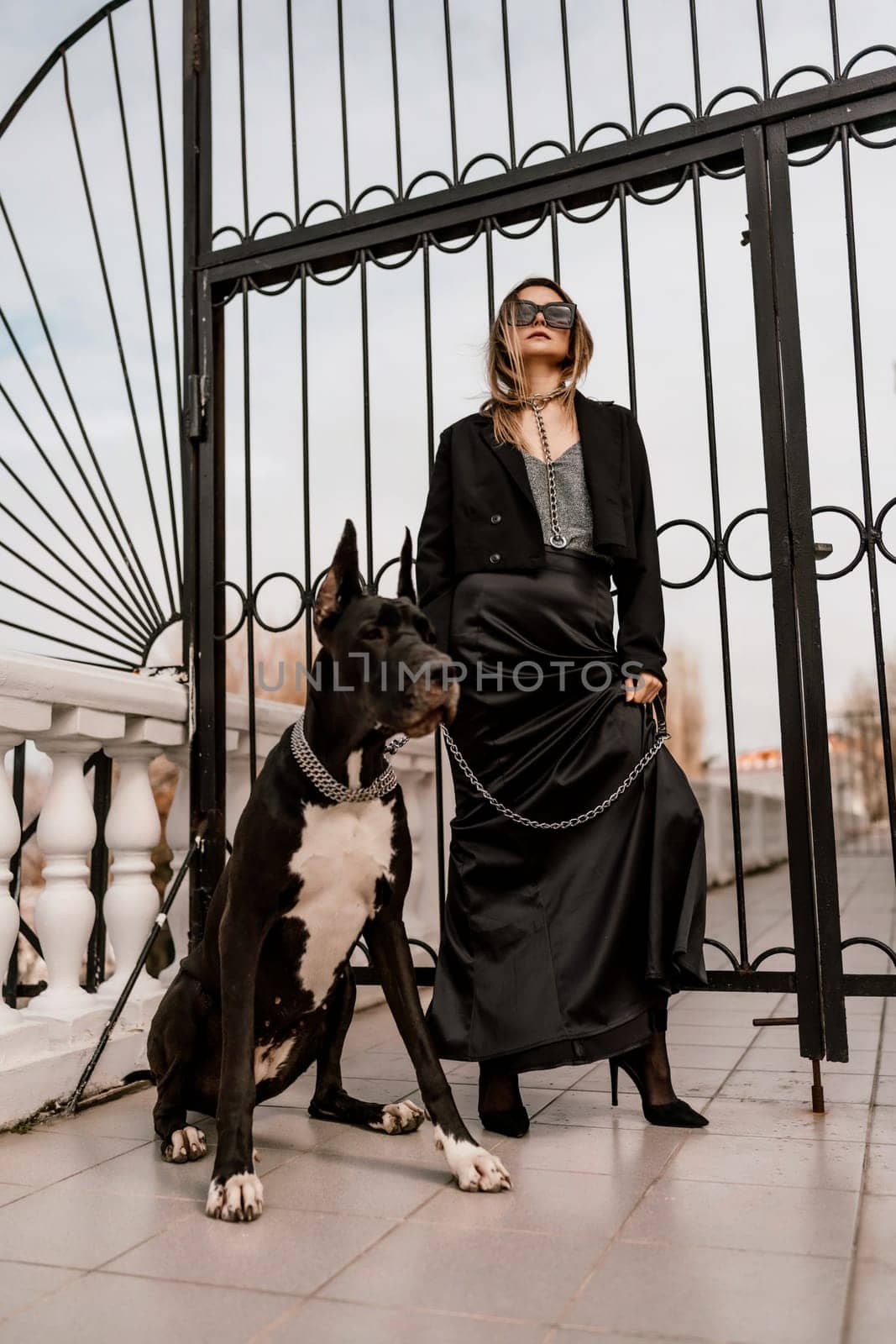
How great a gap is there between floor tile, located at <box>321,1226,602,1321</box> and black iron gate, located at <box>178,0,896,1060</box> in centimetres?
112

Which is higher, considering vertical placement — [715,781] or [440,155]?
[440,155]

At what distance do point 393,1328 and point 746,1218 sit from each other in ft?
2.41

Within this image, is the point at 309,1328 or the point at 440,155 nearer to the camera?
the point at 309,1328

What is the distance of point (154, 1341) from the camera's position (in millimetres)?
1460

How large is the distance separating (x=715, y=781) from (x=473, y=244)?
33.1ft

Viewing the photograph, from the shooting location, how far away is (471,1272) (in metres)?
1.67

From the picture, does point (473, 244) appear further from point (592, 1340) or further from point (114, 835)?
point (592, 1340)

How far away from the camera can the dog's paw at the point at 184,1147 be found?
7.60 feet

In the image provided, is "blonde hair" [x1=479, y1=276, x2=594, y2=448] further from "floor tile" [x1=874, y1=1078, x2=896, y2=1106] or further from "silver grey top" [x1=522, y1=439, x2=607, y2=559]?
"floor tile" [x1=874, y1=1078, x2=896, y2=1106]

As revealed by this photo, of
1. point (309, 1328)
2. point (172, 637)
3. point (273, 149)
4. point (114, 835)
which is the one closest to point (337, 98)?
point (273, 149)

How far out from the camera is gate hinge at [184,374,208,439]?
11.7ft

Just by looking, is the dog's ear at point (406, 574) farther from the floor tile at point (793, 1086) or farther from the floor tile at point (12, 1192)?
the floor tile at point (793, 1086)

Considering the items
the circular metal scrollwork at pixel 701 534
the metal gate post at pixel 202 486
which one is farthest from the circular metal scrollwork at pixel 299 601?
the circular metal scrollwork at pixel 701 534

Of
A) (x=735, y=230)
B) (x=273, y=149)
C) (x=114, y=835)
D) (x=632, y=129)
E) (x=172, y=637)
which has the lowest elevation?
(x=114, y=835)
